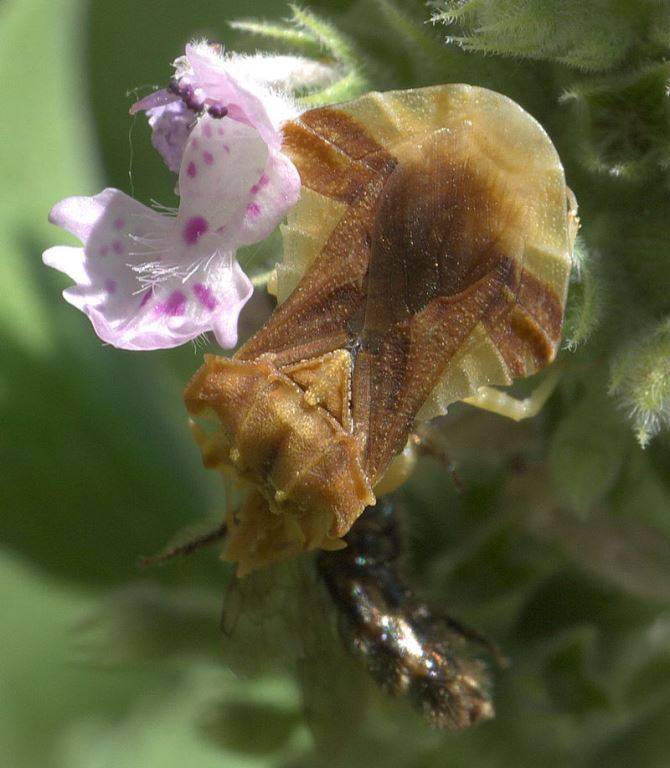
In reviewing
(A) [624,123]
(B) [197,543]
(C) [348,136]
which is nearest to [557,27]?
(A) [624,123]

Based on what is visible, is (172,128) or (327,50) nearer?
(172,128)

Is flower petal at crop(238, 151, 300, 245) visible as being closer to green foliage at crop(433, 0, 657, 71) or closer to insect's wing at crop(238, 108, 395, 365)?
insect's wing at crop(238, 108, 395, 365)

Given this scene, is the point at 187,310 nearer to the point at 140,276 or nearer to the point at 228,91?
the point at 140,276

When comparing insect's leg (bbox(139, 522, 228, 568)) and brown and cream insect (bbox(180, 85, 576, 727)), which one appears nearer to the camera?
brown and cream insect (bbox(180, 85, 576, 727))

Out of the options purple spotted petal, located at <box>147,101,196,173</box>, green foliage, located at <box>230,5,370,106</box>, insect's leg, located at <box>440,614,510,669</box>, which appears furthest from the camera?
insect's leg, located at <box>440,614,510,669</box>

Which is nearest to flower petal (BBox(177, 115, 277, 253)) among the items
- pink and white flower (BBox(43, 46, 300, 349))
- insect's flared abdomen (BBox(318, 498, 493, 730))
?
pink and white flower (BBox(43, 46, 300, 349))

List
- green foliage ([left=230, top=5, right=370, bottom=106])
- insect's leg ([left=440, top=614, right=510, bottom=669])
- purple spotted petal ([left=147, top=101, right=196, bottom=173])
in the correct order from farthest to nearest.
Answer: insect's leg ([left=440, top=614, right=510, bottom=669]) < green foliage ([left=230, top=5, right=370, bottom=106]) < purple spotted petal ([left=147, top=101, right=196, bottom=173])
